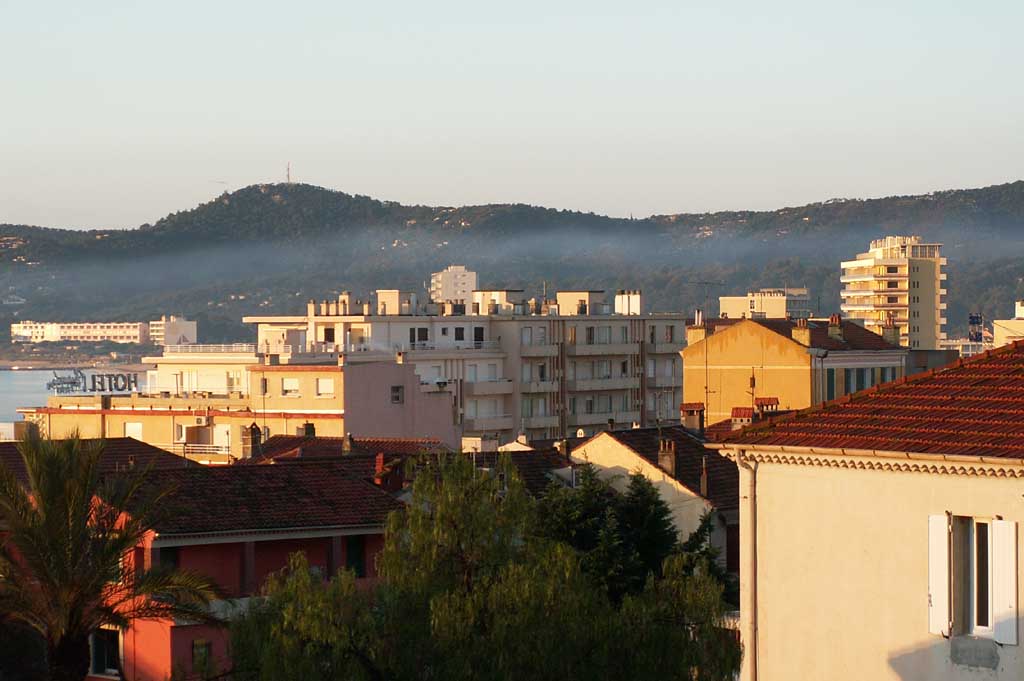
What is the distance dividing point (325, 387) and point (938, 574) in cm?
7392

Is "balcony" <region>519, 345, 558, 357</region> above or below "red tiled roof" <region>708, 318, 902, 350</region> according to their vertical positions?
below

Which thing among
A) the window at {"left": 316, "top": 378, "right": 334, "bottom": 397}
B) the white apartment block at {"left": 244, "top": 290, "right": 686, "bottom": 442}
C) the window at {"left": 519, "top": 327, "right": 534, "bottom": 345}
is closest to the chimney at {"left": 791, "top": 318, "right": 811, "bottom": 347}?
the window at {"left": 316, "top": 378, "right": 334, "bottom": 397}

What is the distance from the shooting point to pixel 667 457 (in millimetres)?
45281

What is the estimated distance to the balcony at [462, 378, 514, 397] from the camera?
113938 millimetres

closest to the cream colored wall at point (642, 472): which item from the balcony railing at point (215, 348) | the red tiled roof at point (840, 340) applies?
the red tiled roof at point (840, 340)

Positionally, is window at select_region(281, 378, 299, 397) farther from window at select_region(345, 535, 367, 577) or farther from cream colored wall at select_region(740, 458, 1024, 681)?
cream colored wall at select_region(740, 458, 1024, 681)

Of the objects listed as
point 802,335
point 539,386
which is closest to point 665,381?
point 539,386

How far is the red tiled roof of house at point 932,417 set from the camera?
16547 mm

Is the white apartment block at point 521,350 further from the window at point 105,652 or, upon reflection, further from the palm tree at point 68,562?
the palm tree at point 68,562

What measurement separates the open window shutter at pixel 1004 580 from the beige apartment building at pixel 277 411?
6462cm

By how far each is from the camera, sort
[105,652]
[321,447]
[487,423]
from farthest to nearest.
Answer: [487,423] → [321,447] → [105,652]

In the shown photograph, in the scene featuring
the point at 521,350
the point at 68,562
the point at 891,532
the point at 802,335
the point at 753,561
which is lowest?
the point at 68,562

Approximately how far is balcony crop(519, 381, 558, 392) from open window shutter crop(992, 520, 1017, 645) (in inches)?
3976

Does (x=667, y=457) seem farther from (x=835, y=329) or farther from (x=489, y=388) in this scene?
(x=489, y=388)
